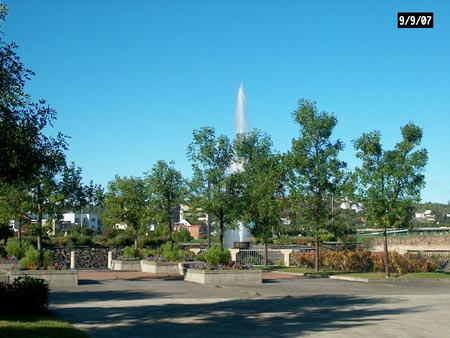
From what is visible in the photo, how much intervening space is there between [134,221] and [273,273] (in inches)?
439

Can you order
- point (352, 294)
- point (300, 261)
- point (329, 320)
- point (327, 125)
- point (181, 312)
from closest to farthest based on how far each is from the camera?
point (329, 320) → point (181, 312) → point (352, 294) → point (327, 125) → point (300, 261)

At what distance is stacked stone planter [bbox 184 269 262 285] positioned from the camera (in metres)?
26.7

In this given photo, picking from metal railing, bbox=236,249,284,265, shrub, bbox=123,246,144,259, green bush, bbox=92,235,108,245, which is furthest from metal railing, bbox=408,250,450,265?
green bush, bbox=92,235,108,245

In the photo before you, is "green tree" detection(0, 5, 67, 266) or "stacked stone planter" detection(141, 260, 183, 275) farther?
"stacked stone planter" detection(141, 260, 183, 275)

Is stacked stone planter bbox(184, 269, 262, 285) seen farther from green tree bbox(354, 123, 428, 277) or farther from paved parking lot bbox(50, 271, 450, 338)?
green tree bbox(354, 123, 428, 277)

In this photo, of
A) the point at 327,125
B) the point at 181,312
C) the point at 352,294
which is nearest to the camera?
the point at 181,312

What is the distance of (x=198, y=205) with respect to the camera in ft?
104

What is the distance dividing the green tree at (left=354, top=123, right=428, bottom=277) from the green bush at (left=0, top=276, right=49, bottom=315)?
18985 mm

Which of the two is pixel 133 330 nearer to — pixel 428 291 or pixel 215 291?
pixel 215 291

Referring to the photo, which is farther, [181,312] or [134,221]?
[134,221]

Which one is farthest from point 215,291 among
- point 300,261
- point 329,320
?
point 300,261

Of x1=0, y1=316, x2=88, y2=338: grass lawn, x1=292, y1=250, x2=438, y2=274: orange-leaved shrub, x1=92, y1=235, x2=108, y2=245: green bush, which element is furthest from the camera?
x1=92, y1=235, x2=108, y2=245: green bush

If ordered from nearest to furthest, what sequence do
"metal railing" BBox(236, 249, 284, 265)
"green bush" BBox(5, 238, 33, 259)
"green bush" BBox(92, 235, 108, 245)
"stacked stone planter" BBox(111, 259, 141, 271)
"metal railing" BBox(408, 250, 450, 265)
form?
1. "green bush" BBox(5, 238, 33, 259)
2. "metal railing" BBox(408, 250, 450, 265)
3. "stacked stone planter" BBox(111, 259, 141, 271)
4. "metal railing" BBox(236, 249, 284, 265)
5. "green bush" BBox(92, 235, 108, 245)

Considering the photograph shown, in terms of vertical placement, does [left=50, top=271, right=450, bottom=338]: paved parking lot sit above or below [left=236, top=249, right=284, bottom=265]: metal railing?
below
